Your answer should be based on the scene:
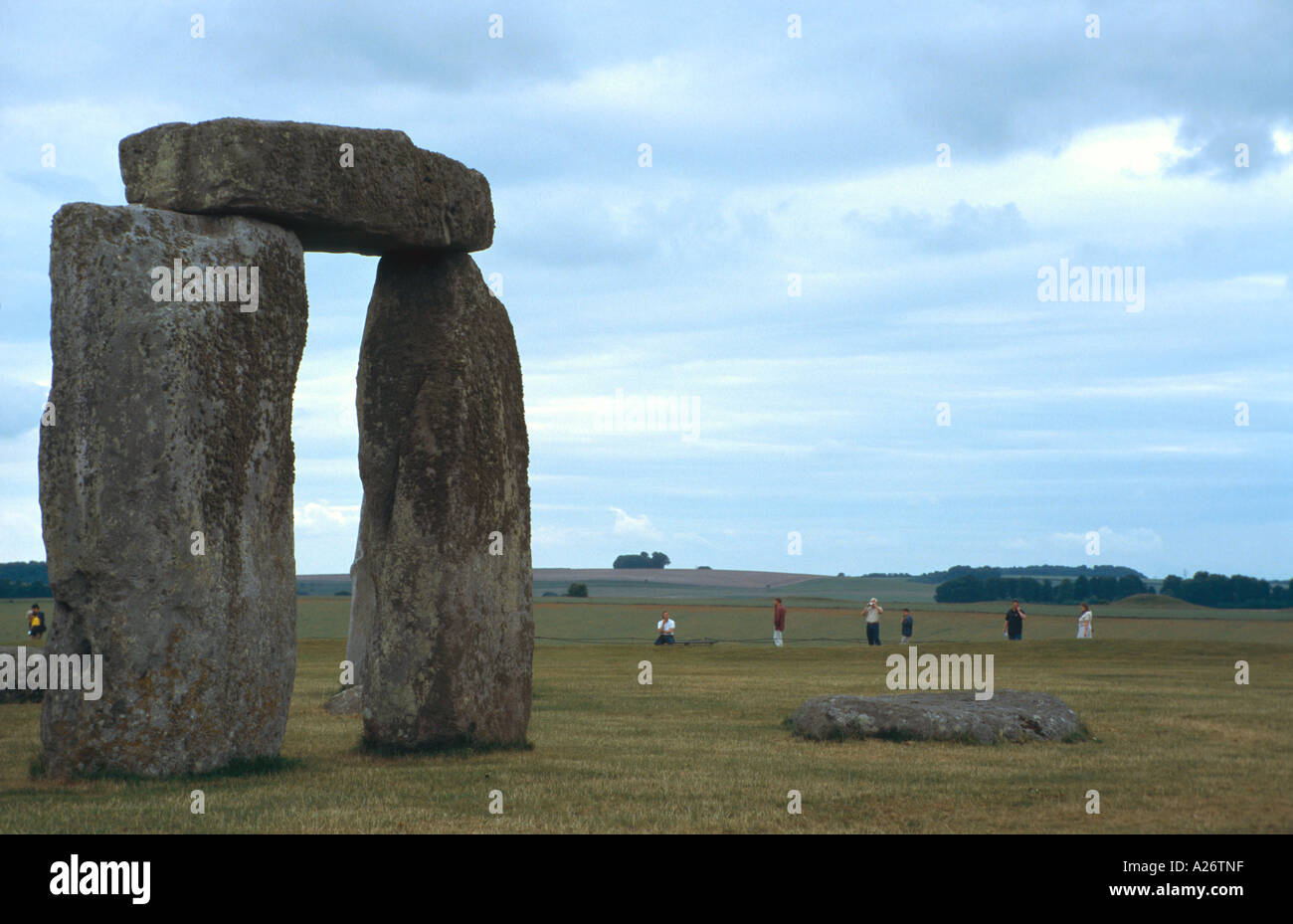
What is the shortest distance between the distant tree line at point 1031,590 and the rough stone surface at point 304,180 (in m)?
80.5

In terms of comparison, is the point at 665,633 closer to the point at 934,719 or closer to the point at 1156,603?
the point at 934,719

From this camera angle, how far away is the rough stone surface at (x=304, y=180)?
12.9 metres

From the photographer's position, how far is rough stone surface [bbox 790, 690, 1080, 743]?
15327 mm

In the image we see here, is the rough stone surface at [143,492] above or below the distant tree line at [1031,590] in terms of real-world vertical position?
above

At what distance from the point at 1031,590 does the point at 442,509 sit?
282ft

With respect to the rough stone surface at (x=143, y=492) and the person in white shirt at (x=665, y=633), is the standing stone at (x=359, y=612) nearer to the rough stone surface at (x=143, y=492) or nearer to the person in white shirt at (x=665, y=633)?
the rough stone surface at (x=143, y=492)

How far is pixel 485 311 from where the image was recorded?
1522cm

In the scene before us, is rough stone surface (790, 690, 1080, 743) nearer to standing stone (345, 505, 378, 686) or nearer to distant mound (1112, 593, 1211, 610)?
standing stone (345, 505, 378, 686)

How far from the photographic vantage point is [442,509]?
14.5 m

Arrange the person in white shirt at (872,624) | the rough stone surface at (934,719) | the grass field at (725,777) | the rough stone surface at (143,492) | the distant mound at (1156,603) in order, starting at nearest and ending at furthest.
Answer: the grass field at (725,777) < the rough stone surface at (143,492) < the rough stone surface at (934,719) < the person in white shirt at (872,624) < the distant mound at (1156,603)
